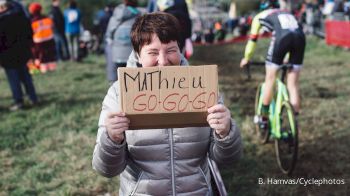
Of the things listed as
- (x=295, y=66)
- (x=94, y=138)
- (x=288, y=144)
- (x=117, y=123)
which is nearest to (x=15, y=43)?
(x=94, y=138)

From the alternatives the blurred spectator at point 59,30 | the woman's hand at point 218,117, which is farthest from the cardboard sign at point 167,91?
the blurred spectator at point 59,30

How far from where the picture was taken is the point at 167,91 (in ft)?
5.90

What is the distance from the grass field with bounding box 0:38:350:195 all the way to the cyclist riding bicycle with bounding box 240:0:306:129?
747 mm

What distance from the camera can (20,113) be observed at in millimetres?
7430

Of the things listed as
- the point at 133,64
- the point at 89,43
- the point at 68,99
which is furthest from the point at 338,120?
the point at 89,43

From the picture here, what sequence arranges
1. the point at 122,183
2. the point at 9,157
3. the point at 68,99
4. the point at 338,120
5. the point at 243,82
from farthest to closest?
the point at 243,82 < the point at 68,99 < the point at 338,120 < the point at 9,157 < the point at 122,183

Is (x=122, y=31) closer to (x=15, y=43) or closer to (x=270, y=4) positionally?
(x=270, y=4)

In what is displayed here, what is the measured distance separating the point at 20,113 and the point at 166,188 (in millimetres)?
5887

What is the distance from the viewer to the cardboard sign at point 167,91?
1784 mm

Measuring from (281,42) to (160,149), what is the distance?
2946 mm

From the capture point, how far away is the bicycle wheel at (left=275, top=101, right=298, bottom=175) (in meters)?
4.29

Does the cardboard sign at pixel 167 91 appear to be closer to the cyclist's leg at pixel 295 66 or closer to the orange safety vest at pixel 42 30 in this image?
the cyclist's leg at pixel 295 66

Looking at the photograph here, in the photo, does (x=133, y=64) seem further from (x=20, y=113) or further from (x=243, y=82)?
(x=243, y=82)

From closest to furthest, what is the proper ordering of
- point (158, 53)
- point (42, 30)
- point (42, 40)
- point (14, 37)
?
point (158, 53), point (14, 37), point (42, 30), point (42, 40)
